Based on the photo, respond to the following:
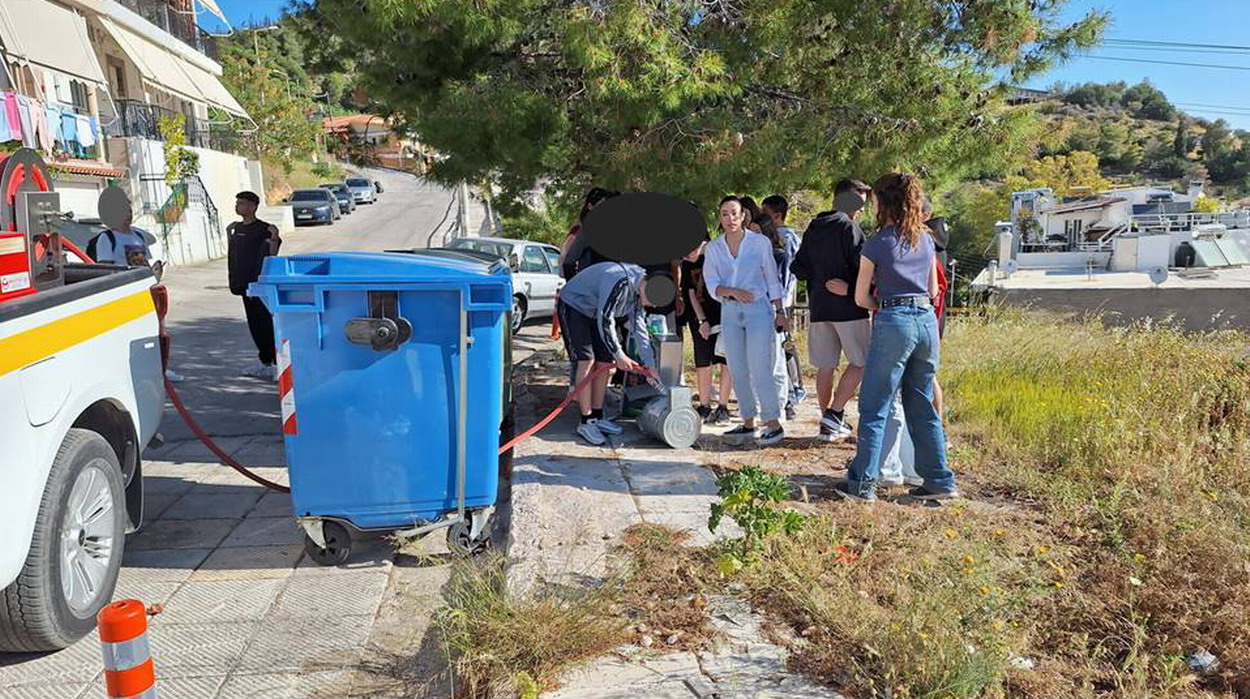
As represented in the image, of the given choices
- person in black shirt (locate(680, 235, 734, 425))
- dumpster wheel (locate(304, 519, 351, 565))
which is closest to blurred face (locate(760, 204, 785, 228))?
person in black shirt (locate(680, 235, 734, 425))

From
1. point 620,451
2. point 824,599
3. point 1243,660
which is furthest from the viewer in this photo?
point 620,451

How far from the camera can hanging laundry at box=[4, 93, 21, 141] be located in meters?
15.2

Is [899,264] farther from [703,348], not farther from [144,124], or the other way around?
[144,124]

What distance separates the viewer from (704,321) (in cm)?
661

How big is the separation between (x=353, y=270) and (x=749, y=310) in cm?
274

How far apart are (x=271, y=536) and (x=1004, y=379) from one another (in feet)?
17.8

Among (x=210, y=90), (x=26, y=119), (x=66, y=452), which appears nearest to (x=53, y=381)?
(x=66, y=452)

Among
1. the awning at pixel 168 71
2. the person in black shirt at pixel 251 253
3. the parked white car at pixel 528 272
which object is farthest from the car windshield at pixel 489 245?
the awning at pixel 168 71

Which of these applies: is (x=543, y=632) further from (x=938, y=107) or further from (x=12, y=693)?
(x=938, y=107)

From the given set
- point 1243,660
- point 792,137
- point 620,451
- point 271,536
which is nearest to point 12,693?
point 271,536

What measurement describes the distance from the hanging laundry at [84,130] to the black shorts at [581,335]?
58.2 ft

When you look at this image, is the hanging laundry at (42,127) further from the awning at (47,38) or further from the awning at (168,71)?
the awning at (168,71)

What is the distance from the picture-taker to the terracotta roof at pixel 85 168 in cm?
1801

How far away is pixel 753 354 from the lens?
585 centimetres
